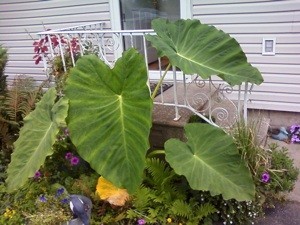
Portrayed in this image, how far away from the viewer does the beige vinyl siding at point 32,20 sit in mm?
4198

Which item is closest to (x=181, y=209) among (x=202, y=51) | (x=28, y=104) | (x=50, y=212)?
(x=50, y=212)

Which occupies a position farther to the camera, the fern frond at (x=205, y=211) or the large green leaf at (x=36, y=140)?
the fern frond at (x=205, y=211)

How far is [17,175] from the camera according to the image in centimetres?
207

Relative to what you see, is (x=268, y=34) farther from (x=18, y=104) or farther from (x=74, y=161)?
(x=18, y=104)

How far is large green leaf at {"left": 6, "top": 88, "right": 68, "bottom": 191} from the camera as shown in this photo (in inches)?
77.5

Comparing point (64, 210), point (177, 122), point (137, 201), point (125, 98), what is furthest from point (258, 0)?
point (64, 210)

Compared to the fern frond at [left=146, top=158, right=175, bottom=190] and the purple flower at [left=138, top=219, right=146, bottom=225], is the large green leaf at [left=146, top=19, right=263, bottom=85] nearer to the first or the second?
the fern frond at [left=146, top=158, right=175, bottom=190]

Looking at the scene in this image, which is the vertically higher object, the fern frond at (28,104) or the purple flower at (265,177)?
the fern frond at (28,104)

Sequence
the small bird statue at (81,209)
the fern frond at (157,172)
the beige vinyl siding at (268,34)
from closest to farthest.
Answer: the small bird statue at (81,209) < the fern frond at (157,172) < the beige vinyl siding at (268,34)

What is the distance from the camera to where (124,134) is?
1.90 m

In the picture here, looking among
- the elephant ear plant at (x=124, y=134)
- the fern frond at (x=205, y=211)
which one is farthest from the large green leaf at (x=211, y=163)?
the fern frond at (x=205, y=211)

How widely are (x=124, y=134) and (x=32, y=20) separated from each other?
3.55 m

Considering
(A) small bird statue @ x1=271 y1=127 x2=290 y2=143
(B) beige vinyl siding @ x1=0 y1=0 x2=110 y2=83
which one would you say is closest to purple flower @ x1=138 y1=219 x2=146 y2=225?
(A) small bird statue @ x1=271 y1=127 x2=290 y2=143

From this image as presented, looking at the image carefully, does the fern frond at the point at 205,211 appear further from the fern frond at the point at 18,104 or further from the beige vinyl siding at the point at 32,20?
the beige vinyl siding at the point at 32,20
